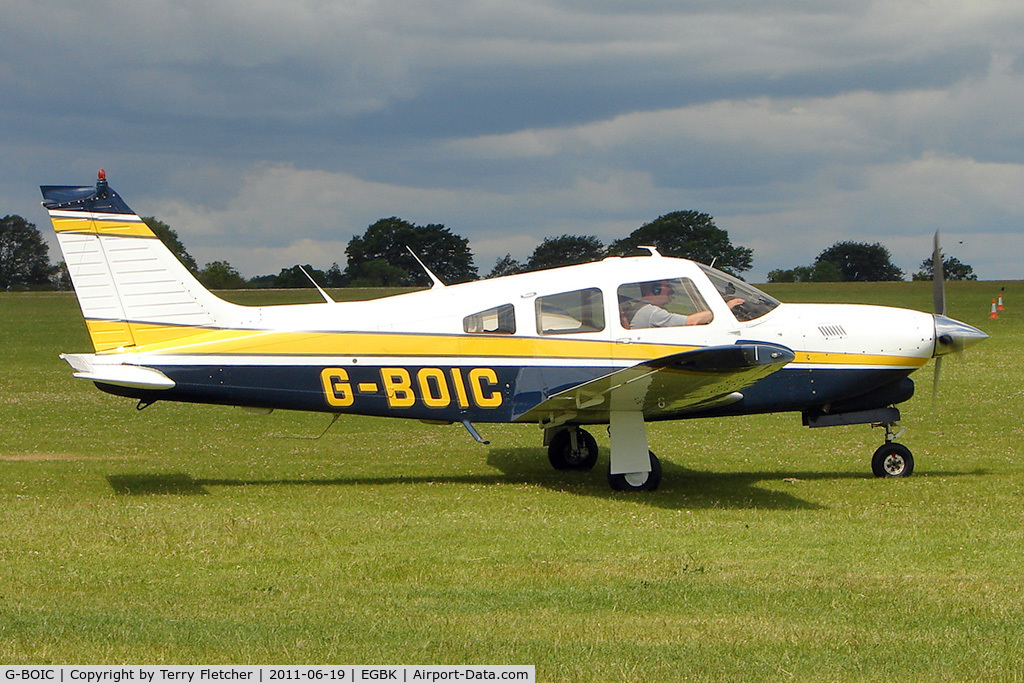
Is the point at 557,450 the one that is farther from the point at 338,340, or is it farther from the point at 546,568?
the point at 546,568

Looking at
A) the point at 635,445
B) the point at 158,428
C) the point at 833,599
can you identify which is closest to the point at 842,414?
the point at 635,445

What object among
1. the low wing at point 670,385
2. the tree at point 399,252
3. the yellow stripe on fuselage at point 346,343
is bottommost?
the low wing at point 670,385

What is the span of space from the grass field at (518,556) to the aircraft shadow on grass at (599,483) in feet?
0.18

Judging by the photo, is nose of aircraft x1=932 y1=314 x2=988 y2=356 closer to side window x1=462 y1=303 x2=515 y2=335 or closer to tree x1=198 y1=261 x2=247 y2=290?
side window x1=462 y1=303 x2=515 y2=335

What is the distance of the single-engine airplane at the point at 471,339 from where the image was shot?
10188 mm

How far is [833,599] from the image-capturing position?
6453 millimetres

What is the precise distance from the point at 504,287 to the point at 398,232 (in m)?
17.3

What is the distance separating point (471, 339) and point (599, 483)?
2270mm

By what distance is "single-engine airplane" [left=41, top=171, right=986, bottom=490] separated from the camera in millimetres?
10188

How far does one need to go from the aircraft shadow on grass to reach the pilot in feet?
5.72

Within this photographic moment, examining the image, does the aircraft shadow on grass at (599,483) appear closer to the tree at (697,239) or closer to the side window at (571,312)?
the side window at (571,312)

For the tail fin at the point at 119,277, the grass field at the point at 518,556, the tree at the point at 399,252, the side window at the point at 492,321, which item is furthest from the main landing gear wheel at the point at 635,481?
the tree at the point at 399,252

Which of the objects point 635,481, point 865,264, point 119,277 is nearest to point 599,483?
point 635,481

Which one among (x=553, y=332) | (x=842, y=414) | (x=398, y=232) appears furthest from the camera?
(x=398, y=232)
